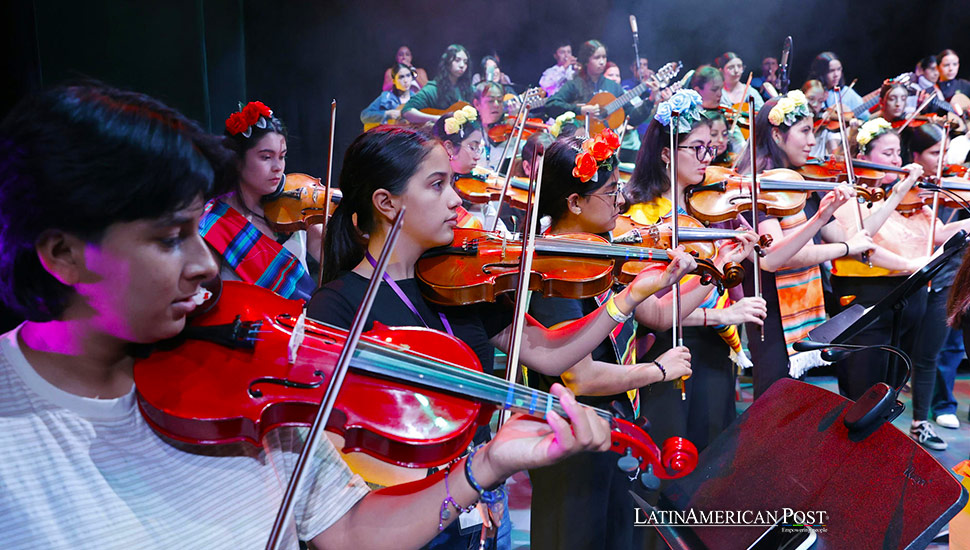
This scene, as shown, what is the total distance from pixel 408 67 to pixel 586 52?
5.25ft

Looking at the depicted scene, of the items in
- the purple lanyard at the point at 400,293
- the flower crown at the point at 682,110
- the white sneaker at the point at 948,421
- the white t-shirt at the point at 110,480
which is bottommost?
the white sneaker at the point at 948,421

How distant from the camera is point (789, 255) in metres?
2.64

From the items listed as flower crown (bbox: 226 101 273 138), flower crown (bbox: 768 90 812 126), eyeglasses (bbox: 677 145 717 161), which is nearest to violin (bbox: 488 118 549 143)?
flower crown (bbox: 768 90 812 126)

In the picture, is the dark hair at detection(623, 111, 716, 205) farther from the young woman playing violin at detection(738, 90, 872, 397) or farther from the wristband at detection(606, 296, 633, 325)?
the wristband at detection(606, 296, 633, 325)

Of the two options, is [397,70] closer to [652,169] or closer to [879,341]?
[652,169]

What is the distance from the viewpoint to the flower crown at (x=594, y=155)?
74.9 inches

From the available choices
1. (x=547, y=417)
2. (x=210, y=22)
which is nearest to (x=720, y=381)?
(x=547, y=417)

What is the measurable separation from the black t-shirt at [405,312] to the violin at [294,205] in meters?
1.46

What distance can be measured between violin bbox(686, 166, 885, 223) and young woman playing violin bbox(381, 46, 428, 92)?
121 inches

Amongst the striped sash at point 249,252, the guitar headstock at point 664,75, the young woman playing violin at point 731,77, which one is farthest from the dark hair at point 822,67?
the striped sash at point 249,252

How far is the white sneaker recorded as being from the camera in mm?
3551

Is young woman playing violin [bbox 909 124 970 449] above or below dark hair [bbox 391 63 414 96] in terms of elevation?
below

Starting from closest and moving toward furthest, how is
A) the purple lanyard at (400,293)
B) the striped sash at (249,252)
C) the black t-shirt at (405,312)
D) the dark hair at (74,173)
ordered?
the dark hair at (74,173)
the black t-shirt at (405,312)
the purple lanyard at (400,293)
the striped sash at (249,252)

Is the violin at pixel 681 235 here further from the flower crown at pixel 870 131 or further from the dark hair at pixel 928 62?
the dark hair at pixel 928 62
